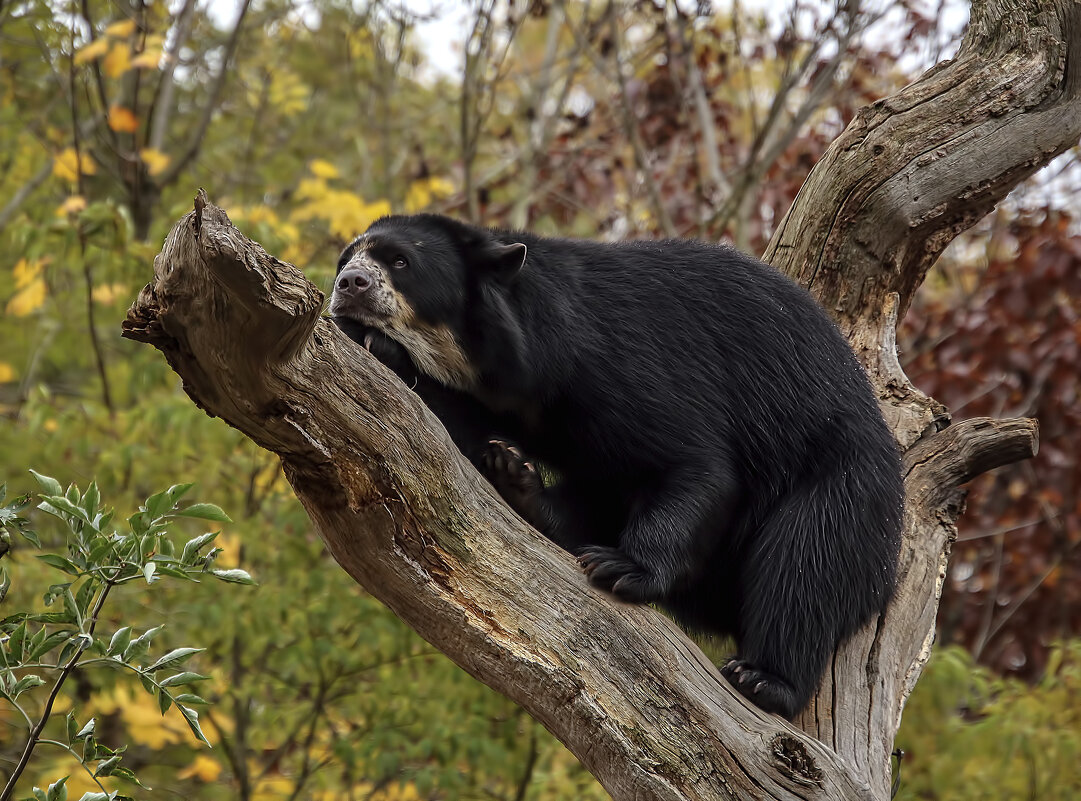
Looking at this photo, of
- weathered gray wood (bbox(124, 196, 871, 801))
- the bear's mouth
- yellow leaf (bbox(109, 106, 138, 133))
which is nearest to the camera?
weathered gray wood (bbox(124, 196, 871, 801))

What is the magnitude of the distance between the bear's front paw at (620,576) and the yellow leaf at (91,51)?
413 centimetres

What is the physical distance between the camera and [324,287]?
4809mm

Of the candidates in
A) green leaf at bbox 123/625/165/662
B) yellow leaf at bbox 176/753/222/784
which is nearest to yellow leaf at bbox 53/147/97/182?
yellow leaf at bbox 176/753/222/784

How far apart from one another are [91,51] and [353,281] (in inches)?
128

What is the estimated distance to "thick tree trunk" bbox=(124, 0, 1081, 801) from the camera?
7.43ft

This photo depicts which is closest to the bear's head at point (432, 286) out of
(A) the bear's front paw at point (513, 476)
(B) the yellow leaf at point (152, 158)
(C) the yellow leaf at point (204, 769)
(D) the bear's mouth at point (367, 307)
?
(D) the bear's mouth at point (367, 307)

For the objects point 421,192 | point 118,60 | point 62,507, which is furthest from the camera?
point 421,192

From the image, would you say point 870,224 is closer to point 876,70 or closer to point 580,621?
point 580,621

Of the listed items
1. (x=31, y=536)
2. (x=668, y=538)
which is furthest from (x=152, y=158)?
(x=668, y=538)

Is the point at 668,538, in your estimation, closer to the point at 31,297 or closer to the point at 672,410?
the point at 672,410

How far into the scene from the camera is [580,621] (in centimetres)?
279

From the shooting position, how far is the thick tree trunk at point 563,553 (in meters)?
2.27

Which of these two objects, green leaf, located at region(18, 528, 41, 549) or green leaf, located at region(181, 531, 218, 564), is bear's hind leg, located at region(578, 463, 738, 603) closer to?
green leaf, located at region(181, 531, 218, 564)

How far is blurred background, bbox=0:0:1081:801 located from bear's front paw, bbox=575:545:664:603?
1.97 metres
